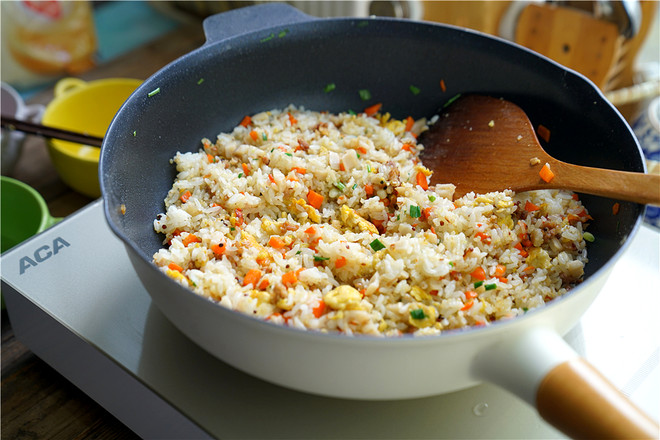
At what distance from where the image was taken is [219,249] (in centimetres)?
113

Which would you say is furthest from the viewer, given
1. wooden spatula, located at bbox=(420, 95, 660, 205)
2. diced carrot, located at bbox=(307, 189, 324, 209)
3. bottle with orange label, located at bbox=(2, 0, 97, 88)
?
bottle with orange label, located at bbox=(2, 0, 97, 88)

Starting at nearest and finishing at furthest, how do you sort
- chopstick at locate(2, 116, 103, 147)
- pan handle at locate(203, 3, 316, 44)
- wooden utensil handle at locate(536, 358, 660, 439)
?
wooden utensil handle at locate(536, 358, 660, 439), pan handle at locate(203, 3, 316, 44), chopstick at locate(2, 116, 103, 147)

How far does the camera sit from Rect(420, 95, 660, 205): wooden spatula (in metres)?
1.20

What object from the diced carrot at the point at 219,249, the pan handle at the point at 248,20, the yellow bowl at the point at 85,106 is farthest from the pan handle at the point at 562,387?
the yellow bowl at the point at 85,106

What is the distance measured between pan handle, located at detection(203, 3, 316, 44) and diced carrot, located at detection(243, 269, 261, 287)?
24.9 inches

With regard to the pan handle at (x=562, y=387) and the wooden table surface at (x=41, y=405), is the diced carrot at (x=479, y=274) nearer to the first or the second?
the pan handle at (x=562, y=387)

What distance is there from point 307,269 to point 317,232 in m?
0.11

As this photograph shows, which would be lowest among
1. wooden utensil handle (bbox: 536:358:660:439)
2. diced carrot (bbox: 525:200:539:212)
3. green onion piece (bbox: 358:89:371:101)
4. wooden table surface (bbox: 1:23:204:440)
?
wooden table surface (bbox: 1:23:204:440)

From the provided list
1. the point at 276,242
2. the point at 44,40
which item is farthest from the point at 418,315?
the point at 44,40

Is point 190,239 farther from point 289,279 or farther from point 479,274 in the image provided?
point 479,274

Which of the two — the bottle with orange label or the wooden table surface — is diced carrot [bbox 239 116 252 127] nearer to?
the wooden table surface

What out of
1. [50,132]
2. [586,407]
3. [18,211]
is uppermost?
[586,407]

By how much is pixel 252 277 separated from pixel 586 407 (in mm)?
562

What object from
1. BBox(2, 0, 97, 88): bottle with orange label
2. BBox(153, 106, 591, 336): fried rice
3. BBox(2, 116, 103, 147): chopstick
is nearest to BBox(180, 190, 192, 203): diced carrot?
BBox(153, 106, 591, 336): fried rice
